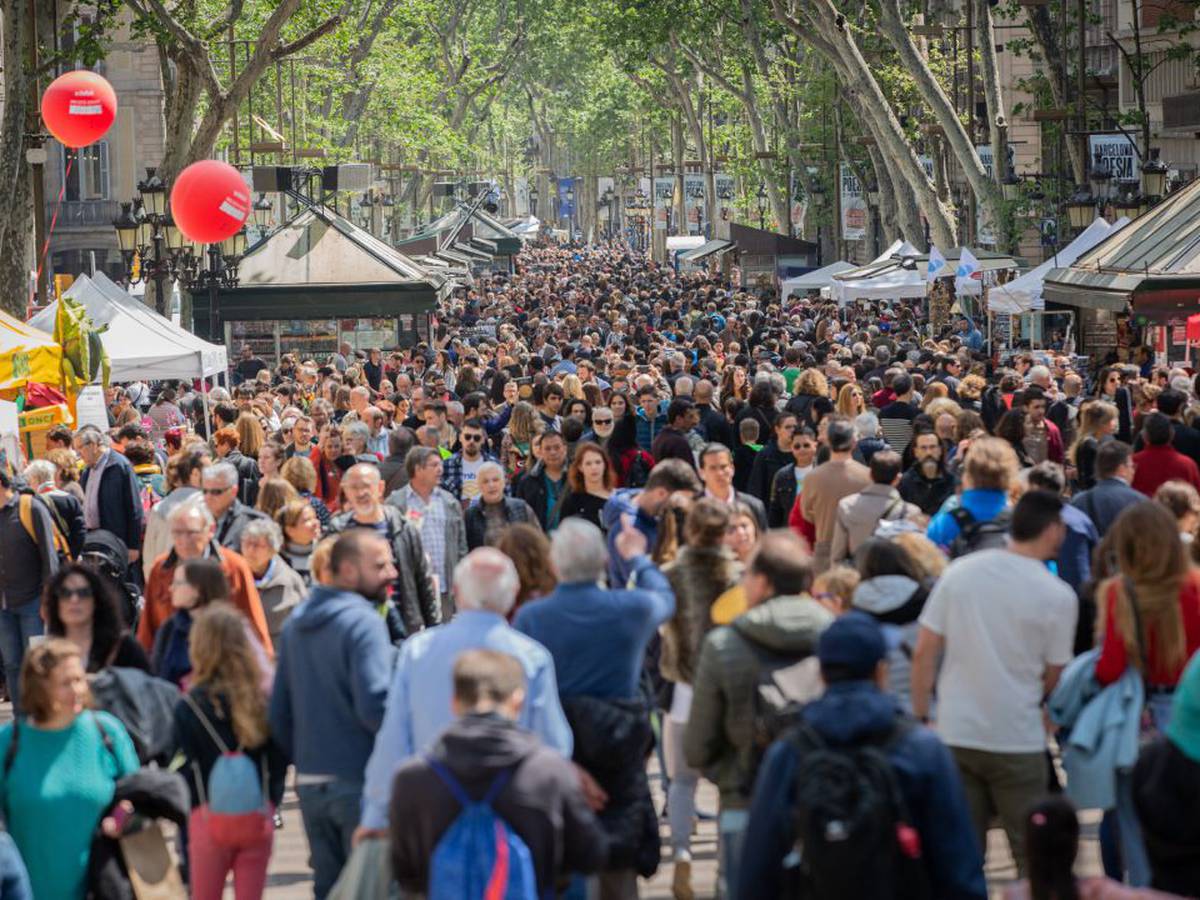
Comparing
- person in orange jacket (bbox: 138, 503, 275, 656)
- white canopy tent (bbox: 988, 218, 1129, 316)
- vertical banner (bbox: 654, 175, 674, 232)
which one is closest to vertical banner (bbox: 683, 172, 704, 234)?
vertical banner (bbox: 654, 175, 674, 232)

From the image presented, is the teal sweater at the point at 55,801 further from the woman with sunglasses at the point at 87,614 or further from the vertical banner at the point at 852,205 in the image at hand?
the vertical banner at the point at 852,205

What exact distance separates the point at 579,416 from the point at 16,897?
28.5ft

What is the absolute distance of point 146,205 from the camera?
24766mm

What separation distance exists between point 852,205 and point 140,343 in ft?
93.2

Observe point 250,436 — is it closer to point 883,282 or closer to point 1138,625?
point 1138,625

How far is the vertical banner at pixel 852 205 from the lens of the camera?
45.1 m

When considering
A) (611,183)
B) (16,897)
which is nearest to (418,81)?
(16,897)

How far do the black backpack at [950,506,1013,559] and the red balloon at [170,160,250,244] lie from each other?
36.1 ft

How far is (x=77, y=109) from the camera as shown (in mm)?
18062

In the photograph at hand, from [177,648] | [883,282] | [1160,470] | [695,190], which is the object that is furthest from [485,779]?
[695,190]

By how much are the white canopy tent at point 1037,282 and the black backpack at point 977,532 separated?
15686 mm

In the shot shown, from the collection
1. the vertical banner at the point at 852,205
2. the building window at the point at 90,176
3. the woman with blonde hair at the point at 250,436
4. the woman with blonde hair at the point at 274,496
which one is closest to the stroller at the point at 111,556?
the woman with blonde hair at the point at 274,496

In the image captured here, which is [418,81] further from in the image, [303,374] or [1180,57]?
[303,374]

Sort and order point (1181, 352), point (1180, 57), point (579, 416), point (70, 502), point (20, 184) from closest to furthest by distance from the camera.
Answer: point (70, 502), point (579, 416), point (1181, 352), point (20, 184), point (1180, 57)
